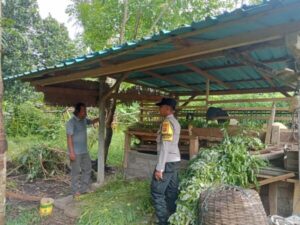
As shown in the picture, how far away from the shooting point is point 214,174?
12.9 ft

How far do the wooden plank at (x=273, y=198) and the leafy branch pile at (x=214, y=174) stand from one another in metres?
0.32

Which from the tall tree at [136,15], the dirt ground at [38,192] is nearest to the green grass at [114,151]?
the dirt ground at [38,192]

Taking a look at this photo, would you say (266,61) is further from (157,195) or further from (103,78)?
(103,78)

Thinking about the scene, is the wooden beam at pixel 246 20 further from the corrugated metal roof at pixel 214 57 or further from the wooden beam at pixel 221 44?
the wooden beam at pixel 221 44

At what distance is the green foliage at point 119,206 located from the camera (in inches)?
175

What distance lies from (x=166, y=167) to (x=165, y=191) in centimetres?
37

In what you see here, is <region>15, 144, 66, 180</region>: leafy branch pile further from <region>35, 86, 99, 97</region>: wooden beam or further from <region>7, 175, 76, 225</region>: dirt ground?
<region>35, 86, 99, 97</region>: wooden beam

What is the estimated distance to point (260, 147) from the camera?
455 cm

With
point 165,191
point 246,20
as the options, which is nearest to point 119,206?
point 165,191

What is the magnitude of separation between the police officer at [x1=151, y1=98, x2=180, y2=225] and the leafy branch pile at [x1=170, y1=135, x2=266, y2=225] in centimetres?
21

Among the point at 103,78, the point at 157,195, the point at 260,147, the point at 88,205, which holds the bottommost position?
the point at 88,205

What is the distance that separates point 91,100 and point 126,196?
225 centimetres

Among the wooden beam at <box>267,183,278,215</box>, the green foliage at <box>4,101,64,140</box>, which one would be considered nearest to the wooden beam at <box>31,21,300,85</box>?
the wooden beam at <box>267,183,278,215</box>

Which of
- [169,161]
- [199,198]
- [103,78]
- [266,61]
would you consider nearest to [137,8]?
[103,78]
